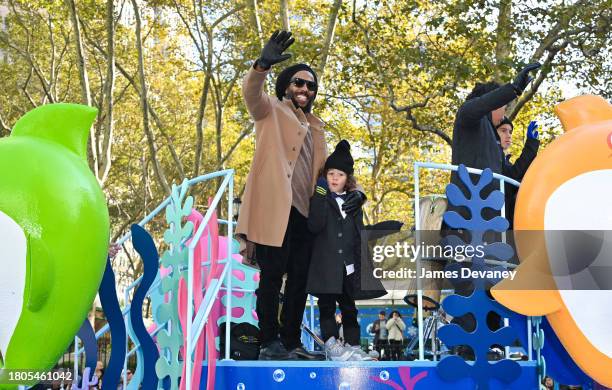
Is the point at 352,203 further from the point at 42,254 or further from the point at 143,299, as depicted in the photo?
the point at 42,254

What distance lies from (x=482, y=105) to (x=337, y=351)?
1725 mm

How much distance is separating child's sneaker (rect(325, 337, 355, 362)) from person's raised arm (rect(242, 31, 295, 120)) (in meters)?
1.45

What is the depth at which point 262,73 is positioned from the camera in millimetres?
4688

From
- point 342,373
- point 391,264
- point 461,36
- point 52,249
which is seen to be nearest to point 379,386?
point 342,373

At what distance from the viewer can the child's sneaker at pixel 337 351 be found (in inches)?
182

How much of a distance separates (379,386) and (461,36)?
10043 millimetres

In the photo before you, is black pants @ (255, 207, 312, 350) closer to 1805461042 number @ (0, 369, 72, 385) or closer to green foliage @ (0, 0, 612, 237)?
1805461042 number @ (0, 369, 72, 385)

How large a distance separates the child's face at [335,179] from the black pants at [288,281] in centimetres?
28

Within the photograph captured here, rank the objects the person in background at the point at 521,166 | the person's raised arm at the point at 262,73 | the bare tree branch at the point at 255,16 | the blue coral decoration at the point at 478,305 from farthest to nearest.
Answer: the bare tree branch at the point at 255,16 < the person in background at the point at 521,166 < the person's raised arm at the point at 262,73 < the blue coral decoration at the point at 478,305

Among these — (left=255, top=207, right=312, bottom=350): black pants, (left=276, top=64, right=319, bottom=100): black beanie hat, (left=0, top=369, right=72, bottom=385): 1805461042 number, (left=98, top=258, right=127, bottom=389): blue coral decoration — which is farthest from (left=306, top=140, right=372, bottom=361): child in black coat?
(left=0, top=369, right=72, bottom=385): 1805461042 number

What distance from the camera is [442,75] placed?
12.3 m

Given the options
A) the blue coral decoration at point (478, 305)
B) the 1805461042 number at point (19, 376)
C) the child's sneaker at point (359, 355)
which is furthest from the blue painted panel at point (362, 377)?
the 1805461042 number at point (19, 376)

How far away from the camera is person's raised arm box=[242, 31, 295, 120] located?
14.7 ft

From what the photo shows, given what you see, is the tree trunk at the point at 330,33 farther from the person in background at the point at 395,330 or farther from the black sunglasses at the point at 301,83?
the black sunglasses at the point at 301,83
